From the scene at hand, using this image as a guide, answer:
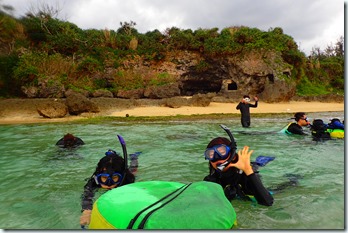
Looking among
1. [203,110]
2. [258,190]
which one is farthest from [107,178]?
[203,110]

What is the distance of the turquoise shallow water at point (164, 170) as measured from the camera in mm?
3404

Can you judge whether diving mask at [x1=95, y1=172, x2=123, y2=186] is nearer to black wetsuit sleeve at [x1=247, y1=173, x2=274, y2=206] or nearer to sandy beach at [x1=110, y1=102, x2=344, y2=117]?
black wetsuit sleeve at [x1=247, y1=173, x2=274, y2=206]

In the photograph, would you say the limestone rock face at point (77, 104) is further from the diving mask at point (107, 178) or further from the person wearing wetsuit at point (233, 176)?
the person wearing wetsuit at point (233, 176)

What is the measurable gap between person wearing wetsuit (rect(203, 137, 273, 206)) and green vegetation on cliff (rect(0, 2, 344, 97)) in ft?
53.1

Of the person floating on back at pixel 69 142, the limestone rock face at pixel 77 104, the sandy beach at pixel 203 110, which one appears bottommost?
the person floating on back at pixel 69 142

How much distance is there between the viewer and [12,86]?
1902 centimetres

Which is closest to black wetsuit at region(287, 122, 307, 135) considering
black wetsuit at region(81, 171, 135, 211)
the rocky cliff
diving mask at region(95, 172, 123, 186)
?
black wetsuit at region(81, 171, 135, 211)

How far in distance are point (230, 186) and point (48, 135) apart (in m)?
8.24

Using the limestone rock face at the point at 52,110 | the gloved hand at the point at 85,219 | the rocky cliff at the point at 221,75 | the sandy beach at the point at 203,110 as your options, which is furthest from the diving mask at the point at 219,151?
the rocky cliff at the point at 221,75

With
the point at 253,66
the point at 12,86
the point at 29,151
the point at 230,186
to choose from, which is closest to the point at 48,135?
the point at 29,151

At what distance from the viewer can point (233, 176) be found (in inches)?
134

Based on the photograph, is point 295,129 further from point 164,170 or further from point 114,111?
point 114,111

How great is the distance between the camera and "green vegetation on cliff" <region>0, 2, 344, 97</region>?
1911 cm

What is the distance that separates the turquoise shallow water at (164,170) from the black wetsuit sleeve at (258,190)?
153 mm
